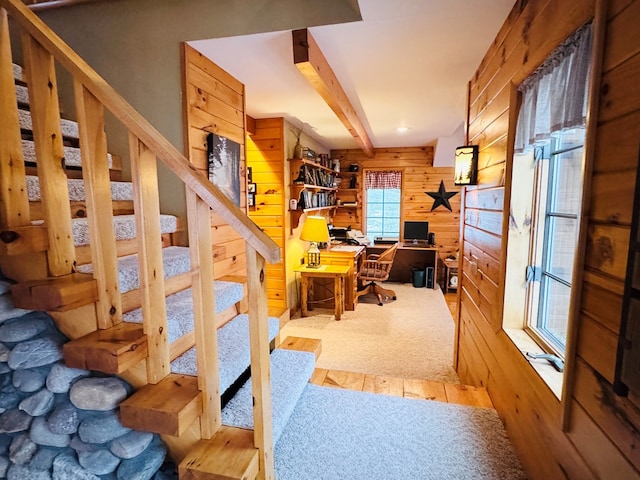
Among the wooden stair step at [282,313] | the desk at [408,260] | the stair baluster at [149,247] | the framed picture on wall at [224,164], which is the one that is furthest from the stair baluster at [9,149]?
the desk at [408,260]

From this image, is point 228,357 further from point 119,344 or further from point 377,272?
point 377,272

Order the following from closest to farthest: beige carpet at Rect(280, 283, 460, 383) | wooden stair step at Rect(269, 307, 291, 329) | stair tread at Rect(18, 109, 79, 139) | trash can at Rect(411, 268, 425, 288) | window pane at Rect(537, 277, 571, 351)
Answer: window pane at Rect(537, 277, 571, 351) → stair tread at Rect(18, 109, 79, 139) → beige carpet at Rect(280, 283, 460, 383) → wooden stair step at Rect(269, 307, 291, 329) → trash can at Rect(411, 268, 425, 288)

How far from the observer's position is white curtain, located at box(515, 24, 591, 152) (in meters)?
1.05

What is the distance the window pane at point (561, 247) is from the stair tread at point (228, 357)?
1428mm

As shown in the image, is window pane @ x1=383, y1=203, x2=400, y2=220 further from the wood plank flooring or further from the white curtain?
the white curtain

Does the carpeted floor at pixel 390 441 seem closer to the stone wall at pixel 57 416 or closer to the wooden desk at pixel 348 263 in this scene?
the stone wall at pixel 57 416

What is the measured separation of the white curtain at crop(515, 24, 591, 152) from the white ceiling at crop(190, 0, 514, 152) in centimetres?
58

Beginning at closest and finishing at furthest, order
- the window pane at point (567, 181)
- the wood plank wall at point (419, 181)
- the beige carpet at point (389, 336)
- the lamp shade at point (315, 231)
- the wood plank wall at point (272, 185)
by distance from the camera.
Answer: the window pane at point (567, 181) < the beige carpet at point (389, 336) < the wood plank wall at point (272, 185) < the lamp shade at point (315, 231) < the wood plank wall at point (419, 181)

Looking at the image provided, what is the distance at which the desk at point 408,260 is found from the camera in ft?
19.7

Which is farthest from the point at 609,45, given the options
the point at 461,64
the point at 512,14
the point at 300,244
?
the point at 300,244

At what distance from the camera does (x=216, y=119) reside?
238 cm

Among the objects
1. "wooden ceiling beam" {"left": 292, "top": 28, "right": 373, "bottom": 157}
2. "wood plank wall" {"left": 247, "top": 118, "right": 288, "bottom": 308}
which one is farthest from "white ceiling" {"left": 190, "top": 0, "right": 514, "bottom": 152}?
"wood plank wall" {"left": 247, "top": 118, "right": 288, "bottom": 308}

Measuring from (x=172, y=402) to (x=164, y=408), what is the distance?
3 centimetres

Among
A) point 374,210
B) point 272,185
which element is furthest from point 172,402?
point 374,210
